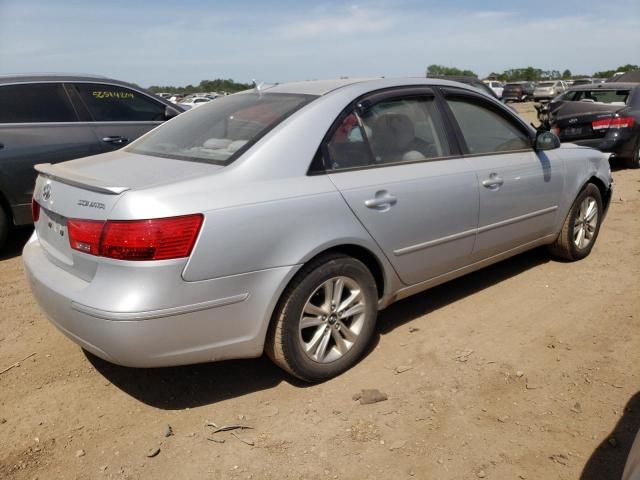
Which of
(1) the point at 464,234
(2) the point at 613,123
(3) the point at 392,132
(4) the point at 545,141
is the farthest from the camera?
(2) the point at 613,123

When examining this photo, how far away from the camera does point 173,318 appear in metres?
2.55

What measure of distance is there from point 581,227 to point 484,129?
1.56m

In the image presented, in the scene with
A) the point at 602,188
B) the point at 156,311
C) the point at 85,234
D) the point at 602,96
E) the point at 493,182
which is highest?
the point at 602,96

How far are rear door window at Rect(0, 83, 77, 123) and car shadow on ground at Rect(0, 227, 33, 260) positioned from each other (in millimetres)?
1150

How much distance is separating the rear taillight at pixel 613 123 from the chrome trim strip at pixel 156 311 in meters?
8.66

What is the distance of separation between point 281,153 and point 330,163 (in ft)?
1.01

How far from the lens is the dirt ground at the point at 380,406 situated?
2535mm

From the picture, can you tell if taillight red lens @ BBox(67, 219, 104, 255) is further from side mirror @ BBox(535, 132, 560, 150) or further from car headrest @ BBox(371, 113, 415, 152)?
side mirror @ BBox(535, 132, 560, 150)

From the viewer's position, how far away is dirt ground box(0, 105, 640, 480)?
2.54 metres

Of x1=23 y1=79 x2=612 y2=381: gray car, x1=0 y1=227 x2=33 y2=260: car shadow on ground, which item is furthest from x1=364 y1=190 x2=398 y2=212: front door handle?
x1=0 y1=227 x2=33 y2=260: car shadow on ground

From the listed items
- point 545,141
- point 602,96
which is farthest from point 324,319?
point 602,96

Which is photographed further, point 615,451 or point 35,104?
point 35,104

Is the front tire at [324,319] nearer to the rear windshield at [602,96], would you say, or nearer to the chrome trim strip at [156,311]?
the chrome trim strip at [156,311]

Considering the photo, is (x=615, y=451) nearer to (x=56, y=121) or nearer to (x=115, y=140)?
(x=115, y=140)
